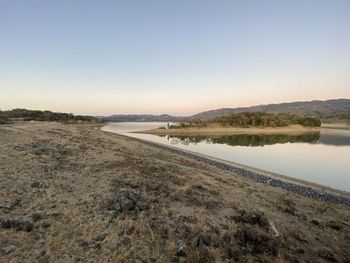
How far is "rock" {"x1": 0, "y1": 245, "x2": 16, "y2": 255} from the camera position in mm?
7996

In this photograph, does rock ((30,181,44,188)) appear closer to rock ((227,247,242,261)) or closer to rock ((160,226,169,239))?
rock ((160,226,169,239))

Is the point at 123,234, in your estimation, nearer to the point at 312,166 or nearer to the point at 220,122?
the point at 312,166

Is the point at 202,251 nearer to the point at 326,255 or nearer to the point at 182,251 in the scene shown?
the point at 182,251

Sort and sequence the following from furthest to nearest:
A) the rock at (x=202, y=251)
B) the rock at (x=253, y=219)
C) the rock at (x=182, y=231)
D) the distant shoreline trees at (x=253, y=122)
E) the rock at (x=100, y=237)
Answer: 1. the distant shoreline trees at (x=253, y=122)
2. the rock at (x=253, y=219)
3. the rock at (x=182, y=231)
4. the rock at (x=100, y=237)
5. the rock at (x=202, y=251)

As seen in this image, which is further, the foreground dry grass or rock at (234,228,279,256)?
rock at (234,228,279,256)

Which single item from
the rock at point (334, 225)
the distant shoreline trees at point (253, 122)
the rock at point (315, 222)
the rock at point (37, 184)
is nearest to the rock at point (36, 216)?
the rock at point (37, 184)

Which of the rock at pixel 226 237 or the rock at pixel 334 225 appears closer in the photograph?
the rock at pixel 226 237

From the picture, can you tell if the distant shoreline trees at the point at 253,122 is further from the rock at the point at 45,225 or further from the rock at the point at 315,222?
the rock at the point at 45,225

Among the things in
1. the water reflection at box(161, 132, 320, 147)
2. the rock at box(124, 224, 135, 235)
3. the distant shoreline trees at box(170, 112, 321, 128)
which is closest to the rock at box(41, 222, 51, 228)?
the rock at box(124, 224, 135, 235)

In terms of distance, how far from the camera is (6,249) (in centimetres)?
809

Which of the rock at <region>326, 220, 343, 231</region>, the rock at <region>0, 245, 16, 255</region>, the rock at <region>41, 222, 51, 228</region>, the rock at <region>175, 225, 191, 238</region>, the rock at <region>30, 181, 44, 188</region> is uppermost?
the rock at <region>30, 181, 44, 188</region>

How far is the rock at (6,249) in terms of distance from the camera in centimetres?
800

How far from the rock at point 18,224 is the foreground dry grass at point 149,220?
1.1 inches

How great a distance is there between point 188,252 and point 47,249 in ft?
12.4
